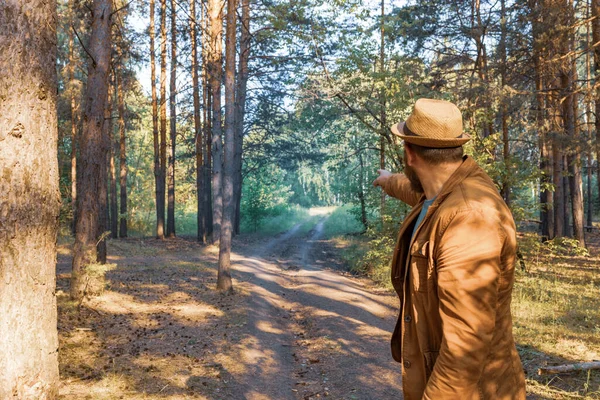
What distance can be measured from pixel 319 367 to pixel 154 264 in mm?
11743

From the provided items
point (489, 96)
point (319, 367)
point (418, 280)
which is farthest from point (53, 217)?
point (489, 96)

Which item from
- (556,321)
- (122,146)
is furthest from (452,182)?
(122,146)

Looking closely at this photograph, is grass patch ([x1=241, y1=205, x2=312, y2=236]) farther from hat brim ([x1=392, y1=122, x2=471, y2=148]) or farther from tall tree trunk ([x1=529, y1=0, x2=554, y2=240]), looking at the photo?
hat brim ([x1=392, y1=122, x2=471, y2=148])

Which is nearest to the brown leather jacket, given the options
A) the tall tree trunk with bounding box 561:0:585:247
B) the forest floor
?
the forest floor

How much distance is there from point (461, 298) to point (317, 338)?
7639 mm

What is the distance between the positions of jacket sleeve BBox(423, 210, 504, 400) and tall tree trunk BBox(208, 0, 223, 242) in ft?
40.7

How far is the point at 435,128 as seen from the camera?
2.46m

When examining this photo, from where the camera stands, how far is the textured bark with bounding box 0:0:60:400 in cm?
367

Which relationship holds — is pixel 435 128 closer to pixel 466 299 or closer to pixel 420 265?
pixel 420 265

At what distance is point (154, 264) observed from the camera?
1828cm

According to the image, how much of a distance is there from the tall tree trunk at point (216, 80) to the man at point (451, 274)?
11.8 metres

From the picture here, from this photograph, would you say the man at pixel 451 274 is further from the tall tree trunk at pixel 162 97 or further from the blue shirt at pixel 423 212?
the tall tree trunk at pixel 162 97

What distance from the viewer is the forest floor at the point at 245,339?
668 cm

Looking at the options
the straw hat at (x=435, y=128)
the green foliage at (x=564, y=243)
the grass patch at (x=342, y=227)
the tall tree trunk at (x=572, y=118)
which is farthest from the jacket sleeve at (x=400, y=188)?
the grass patch at (x=342, y=227)
